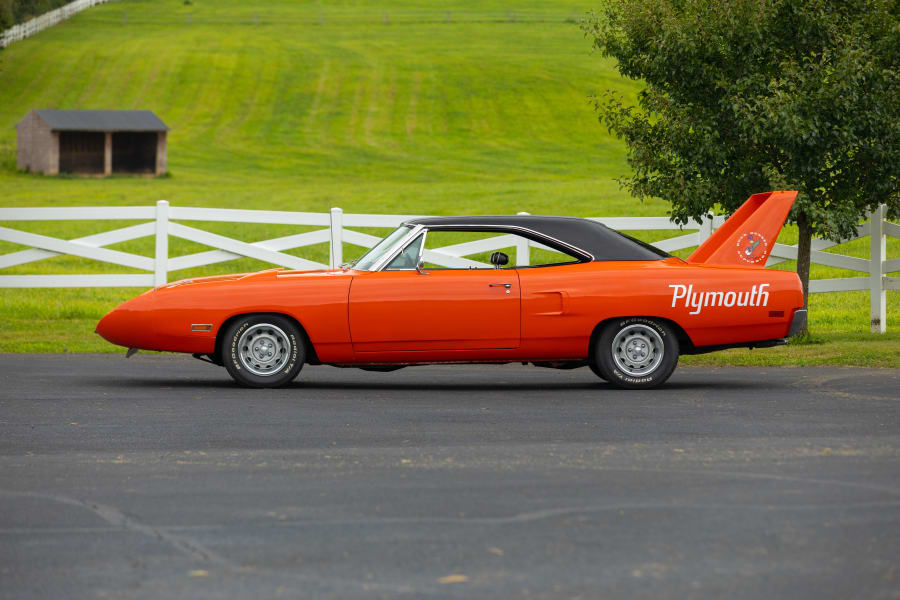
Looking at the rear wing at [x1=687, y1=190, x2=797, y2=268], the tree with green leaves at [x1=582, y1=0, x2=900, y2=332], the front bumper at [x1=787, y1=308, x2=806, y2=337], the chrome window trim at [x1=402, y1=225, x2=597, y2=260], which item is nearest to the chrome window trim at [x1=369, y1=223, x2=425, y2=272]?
the chrome window trim at [x1=402, y1=225, x2=597, y2=260]

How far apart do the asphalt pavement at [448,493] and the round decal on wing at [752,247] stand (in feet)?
4.34

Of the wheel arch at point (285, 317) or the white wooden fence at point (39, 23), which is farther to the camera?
the white wooden fence at point (39, 23)

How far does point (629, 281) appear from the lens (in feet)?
Answer: 36.5

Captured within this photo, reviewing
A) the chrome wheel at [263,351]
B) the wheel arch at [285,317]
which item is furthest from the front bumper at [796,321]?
the chrome wheel at [263,351]

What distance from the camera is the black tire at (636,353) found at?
1114cm

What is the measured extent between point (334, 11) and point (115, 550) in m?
104

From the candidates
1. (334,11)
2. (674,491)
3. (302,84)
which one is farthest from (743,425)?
(334,11)

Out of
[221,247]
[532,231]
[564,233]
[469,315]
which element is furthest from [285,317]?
[221,247]

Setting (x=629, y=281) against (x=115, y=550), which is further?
(x=629, y=281)

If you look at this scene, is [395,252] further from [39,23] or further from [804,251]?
[39,23]

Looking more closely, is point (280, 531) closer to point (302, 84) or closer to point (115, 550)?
point (115, 550)

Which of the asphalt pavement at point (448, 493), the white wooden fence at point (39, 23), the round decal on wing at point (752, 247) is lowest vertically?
the asphalt pavement at point (448, 493)

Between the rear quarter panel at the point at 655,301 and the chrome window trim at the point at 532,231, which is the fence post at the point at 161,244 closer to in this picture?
the chrome window trim at the point at 532,231

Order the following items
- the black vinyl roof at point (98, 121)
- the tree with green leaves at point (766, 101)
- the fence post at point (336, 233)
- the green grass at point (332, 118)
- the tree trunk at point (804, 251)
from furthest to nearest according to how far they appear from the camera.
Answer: the black vinyl roof at point (98, 121) < the green grass at point (332, 118) < the fence post at point (336, 233) < the tree trunk at point (804, 251) < the tree with green leaves at point (766, 101)
